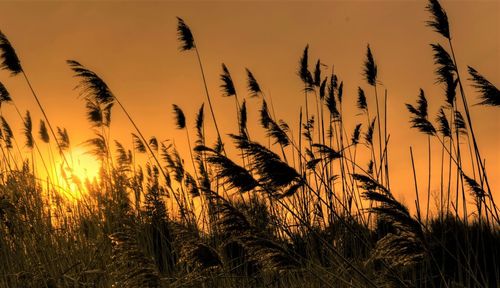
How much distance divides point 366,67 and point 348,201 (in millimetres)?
1789

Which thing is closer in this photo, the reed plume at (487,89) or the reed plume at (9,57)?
the reed plume at (487,89)

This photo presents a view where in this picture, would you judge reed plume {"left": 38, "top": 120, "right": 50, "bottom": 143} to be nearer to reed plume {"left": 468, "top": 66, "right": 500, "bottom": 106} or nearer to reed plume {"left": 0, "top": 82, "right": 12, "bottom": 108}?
reed plume {"left": 0, "top": 82, "right": 12, "bottom": 108}

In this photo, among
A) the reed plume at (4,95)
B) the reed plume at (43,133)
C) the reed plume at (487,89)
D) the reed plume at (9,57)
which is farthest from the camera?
the reed plume at (43,133)

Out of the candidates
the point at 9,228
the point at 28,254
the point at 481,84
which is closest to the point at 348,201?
the point at 481,84

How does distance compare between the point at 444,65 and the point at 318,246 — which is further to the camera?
the point at 318,246

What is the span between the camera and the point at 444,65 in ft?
14.9

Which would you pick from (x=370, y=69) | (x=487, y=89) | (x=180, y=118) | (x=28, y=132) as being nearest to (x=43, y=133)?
(x=28, y=132)

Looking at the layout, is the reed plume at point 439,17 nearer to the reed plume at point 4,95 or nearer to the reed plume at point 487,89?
the reed plume at point 487,89

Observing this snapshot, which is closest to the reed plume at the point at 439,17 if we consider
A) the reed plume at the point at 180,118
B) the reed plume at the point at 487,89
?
the reed plume at the point at 487,89

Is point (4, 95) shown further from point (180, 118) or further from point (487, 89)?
point (487, 89)

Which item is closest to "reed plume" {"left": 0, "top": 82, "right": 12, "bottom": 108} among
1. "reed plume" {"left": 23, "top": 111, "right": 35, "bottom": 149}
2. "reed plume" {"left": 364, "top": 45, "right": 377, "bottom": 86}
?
"reed plume" {"left": 23, "top": 111, "right": 35, "bottom": 149}

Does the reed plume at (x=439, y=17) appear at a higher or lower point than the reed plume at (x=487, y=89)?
higher

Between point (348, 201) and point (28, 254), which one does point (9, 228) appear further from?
point (348, 201)

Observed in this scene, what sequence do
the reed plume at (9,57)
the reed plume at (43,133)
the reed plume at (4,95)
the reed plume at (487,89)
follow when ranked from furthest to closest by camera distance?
the reed plume at (43,133)
the reed plume at (4,95)
the reed plume at (9,57)
the reed plume at (487,89)
